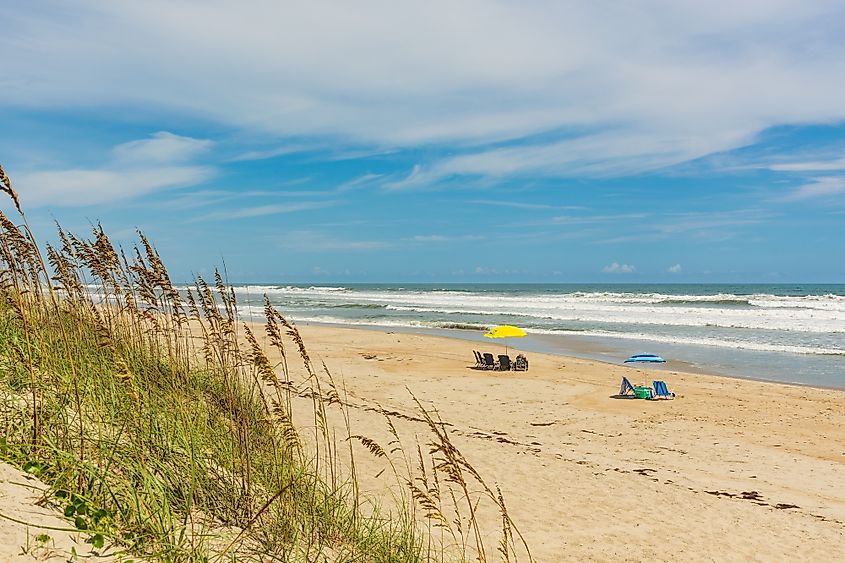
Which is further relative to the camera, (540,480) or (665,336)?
(665,336)

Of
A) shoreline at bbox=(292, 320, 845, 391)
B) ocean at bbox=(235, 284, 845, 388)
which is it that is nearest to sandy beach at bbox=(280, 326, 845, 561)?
shoreline at bbox=(292, 320, 845, 391)

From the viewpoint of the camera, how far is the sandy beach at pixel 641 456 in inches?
263

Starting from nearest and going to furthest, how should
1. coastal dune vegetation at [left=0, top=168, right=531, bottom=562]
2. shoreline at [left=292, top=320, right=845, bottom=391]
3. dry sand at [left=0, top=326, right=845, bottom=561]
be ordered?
coastal dune vegetation at [left=0, top=168, right=531, bottom=562], dry sand at [left=0, top=326, right=845, bottom=561], shoreline at [left=292, top=320, right=845, bottom=391]

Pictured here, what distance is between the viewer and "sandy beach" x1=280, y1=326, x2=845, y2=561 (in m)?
6.67

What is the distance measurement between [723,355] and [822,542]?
662 inches

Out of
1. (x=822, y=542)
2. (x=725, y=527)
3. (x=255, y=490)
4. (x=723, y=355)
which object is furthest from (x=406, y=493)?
(x=723, y=355)

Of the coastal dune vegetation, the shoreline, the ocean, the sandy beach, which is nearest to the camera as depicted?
the coastal dune vegetation

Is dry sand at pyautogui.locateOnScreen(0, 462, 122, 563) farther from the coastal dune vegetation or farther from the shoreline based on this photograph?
the shoreline

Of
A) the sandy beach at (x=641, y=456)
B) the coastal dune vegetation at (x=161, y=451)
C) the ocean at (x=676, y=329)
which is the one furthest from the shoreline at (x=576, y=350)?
the coastal dune vegetation at (x=161, y=451)

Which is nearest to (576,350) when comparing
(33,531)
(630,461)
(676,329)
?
(676,329)

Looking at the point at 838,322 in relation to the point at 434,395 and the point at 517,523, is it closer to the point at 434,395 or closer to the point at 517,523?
the point at 434,395

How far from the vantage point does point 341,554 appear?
146 inches

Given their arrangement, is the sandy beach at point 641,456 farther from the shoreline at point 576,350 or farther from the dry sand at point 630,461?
the shoreline at point 576,350

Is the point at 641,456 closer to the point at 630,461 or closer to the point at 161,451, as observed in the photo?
the point at 630,461
